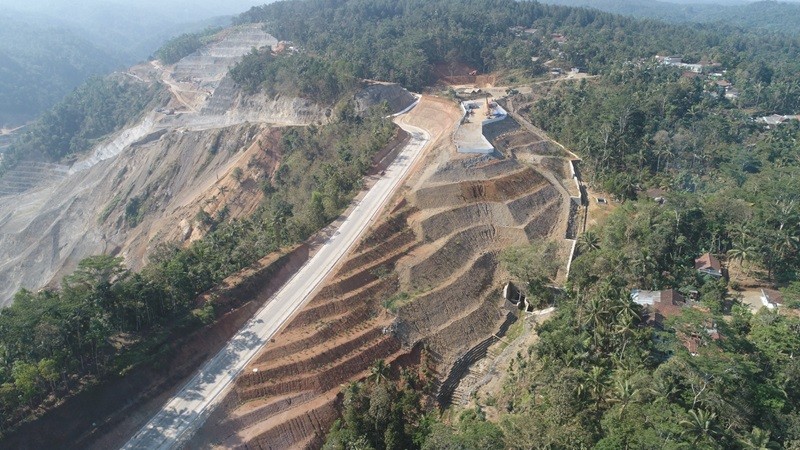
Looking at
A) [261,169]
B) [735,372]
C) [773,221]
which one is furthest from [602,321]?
[261,169]

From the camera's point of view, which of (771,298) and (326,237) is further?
(326,237)

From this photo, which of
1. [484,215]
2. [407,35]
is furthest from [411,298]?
[407,35]

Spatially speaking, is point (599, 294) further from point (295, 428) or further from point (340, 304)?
point (295, 428)

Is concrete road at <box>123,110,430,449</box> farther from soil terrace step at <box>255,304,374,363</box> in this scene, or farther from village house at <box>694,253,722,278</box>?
village house at <box>694,253,722,278</box>

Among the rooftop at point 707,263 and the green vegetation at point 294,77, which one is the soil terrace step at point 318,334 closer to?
the rooftop at point 707,263

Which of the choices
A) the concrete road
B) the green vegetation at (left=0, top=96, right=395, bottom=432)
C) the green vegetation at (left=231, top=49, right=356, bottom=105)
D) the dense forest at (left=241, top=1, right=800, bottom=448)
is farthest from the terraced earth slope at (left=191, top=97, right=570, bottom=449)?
the green vegetation at (left=231, top=49, right=356, bottom=105)

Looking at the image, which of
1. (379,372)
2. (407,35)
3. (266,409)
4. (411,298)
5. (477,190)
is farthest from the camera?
(407,35)
